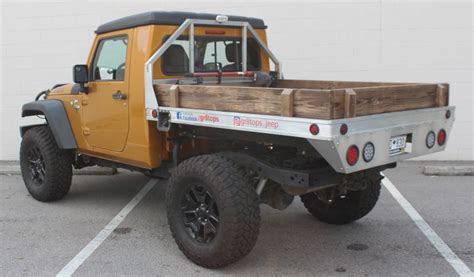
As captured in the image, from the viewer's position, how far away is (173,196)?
4434 mm

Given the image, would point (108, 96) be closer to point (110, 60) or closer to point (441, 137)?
point (110, 60)

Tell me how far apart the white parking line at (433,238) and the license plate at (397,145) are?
1132 mm

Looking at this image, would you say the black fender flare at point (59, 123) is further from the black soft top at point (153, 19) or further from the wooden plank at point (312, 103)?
the wooden plank at point (312, 103)

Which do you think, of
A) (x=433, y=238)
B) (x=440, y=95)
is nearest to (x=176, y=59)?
(x=440, y=95)

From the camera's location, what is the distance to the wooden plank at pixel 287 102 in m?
3.64

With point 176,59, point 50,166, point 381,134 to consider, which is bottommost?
point 50,166

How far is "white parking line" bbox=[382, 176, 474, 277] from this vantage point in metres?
4.27

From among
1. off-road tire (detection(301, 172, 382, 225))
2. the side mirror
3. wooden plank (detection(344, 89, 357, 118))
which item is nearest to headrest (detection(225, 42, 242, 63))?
the side mirror

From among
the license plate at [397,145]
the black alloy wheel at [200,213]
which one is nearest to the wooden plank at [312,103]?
the license plate at [397,145]

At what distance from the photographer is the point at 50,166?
6.04 metres

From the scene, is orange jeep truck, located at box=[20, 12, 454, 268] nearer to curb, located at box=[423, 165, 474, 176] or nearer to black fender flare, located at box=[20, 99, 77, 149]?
black fender flare, located at box=[20, 99, 77, 149]

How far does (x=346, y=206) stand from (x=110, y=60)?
2856 millimetres

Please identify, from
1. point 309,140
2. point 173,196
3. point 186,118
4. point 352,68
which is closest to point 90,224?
point 173,196

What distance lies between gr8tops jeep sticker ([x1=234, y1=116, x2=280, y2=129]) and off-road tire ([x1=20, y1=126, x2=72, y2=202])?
2.94 m
